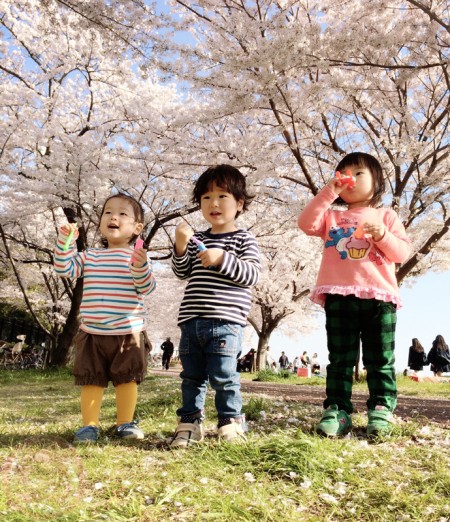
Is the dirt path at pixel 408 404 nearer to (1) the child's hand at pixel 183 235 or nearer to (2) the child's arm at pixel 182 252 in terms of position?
(2) the child's arm at pixel 182 252

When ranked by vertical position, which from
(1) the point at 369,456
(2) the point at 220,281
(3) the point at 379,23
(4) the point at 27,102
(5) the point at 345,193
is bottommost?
(1) the point at 369,456

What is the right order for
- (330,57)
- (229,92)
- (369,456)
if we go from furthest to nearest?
1. (229,92)
2. (330,57)
3. (369,456)

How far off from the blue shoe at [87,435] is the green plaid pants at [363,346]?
1.39m

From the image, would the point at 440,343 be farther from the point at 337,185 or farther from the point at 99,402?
the point at 99,402

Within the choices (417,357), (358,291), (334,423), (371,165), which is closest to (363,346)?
(358,291)

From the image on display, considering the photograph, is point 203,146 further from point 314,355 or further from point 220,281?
point 314,355

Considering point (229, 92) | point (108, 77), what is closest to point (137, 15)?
point (229, 92)

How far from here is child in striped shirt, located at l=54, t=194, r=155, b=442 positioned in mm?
3021

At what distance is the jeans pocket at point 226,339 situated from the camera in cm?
265

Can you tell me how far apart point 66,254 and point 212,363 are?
4.03 feet

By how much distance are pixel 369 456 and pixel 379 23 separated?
7138 mm

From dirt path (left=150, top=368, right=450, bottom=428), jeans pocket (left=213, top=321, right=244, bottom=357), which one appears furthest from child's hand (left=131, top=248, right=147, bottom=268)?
dirt path (left=150, top=368, right=450, bottom=428)

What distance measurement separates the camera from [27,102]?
44.2 ft

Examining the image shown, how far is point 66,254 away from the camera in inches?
124
